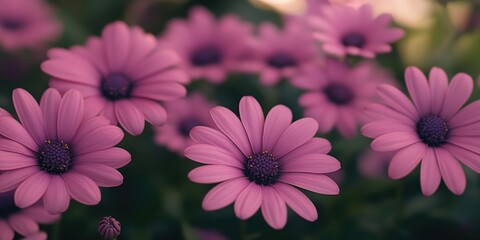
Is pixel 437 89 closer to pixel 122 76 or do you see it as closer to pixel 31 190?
pixel 122 76

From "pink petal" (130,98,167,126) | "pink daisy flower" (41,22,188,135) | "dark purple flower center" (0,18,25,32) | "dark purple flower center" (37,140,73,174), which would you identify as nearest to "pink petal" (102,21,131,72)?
"pink daisy flower" (41,22,188,135)

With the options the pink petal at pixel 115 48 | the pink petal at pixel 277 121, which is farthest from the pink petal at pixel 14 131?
the pink petal at pixel 277 121

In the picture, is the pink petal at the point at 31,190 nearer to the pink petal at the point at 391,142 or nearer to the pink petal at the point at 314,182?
the pink petal at the point at 314,182

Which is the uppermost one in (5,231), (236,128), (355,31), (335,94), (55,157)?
(355,31)

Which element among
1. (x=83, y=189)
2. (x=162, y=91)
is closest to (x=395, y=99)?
(x=162, y=91)

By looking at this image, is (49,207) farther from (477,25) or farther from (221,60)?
(477,25)
